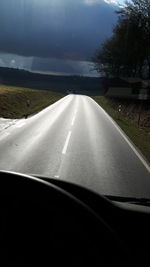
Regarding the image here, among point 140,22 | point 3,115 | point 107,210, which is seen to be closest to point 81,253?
point 107,210

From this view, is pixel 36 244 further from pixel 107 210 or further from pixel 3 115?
pixel 3 115

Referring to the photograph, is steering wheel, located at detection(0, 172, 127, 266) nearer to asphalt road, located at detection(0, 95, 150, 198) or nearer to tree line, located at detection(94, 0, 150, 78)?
asphalt road, located at detection(0, 95, 150, 198)

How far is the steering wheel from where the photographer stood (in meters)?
2.21

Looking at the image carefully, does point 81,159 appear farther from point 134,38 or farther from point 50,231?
point 134,38

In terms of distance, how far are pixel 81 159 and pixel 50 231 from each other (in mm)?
12586

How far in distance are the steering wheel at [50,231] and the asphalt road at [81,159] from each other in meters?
7.71

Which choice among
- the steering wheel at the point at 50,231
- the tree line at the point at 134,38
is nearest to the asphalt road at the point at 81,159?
the steering wheel at the point at 50,231

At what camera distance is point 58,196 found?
229 centimetres

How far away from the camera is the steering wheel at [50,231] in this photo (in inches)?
86.9

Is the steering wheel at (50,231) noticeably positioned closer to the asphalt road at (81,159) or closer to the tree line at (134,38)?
the asphalt road at (81,159)

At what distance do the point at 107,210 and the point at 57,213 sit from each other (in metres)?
0.72

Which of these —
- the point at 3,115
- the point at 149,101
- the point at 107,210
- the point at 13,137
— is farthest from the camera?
the point at 149,101

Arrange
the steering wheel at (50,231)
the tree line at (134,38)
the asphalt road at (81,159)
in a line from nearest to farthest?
the steering wheel at (50,231), the asphalt road at (81,159), the tree line at (134,38)

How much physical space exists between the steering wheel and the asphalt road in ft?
25.3
